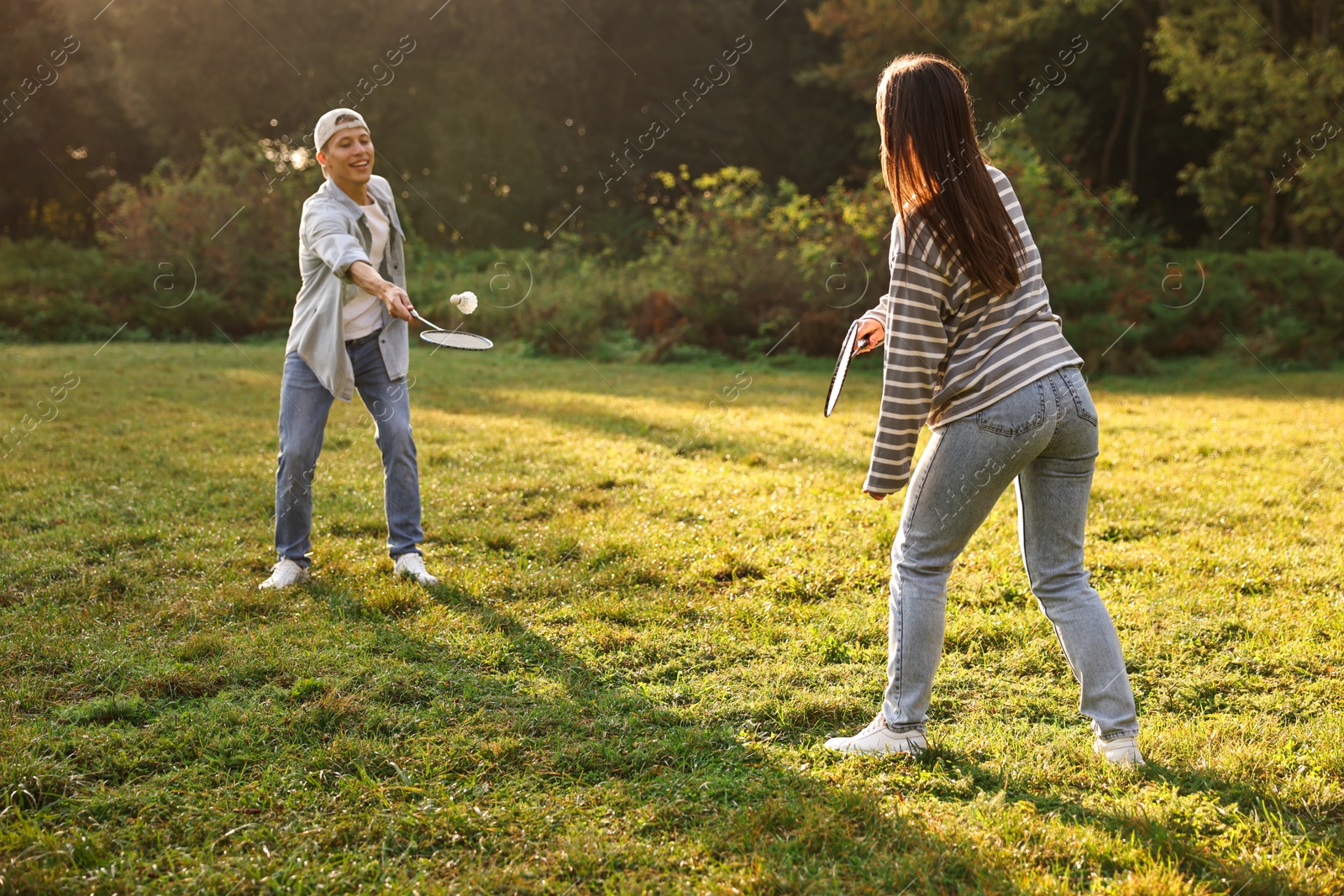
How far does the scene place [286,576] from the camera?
4.83 meters

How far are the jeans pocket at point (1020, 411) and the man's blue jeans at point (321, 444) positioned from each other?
9.75ft

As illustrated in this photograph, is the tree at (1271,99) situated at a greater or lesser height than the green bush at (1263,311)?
greater

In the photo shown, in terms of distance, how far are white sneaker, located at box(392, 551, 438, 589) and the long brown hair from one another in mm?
2934

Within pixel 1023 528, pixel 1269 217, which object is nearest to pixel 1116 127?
pixel 1269 217

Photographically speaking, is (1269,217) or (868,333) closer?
(868,333)

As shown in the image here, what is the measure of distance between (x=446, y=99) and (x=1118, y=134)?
Result: 18015 mm

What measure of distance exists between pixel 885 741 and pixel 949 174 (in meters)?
1.70

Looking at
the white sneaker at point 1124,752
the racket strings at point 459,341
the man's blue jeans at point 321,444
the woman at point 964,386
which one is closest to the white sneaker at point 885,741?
the woman at point 964,386

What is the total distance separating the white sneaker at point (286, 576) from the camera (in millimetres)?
4777

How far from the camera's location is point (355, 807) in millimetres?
2896

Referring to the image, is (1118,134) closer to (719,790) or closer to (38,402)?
(38,402)

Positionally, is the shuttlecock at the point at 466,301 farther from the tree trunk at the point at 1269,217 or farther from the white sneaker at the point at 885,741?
the tree trunk at the point at 1269,217

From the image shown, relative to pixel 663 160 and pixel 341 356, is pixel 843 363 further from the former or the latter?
pixel 663 160

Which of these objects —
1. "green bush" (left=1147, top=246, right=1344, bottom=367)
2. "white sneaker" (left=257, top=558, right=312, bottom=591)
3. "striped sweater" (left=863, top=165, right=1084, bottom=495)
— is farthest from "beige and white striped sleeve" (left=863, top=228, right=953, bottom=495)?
"green bush" (left=1147, top=246, right=1344, bottom=367)
